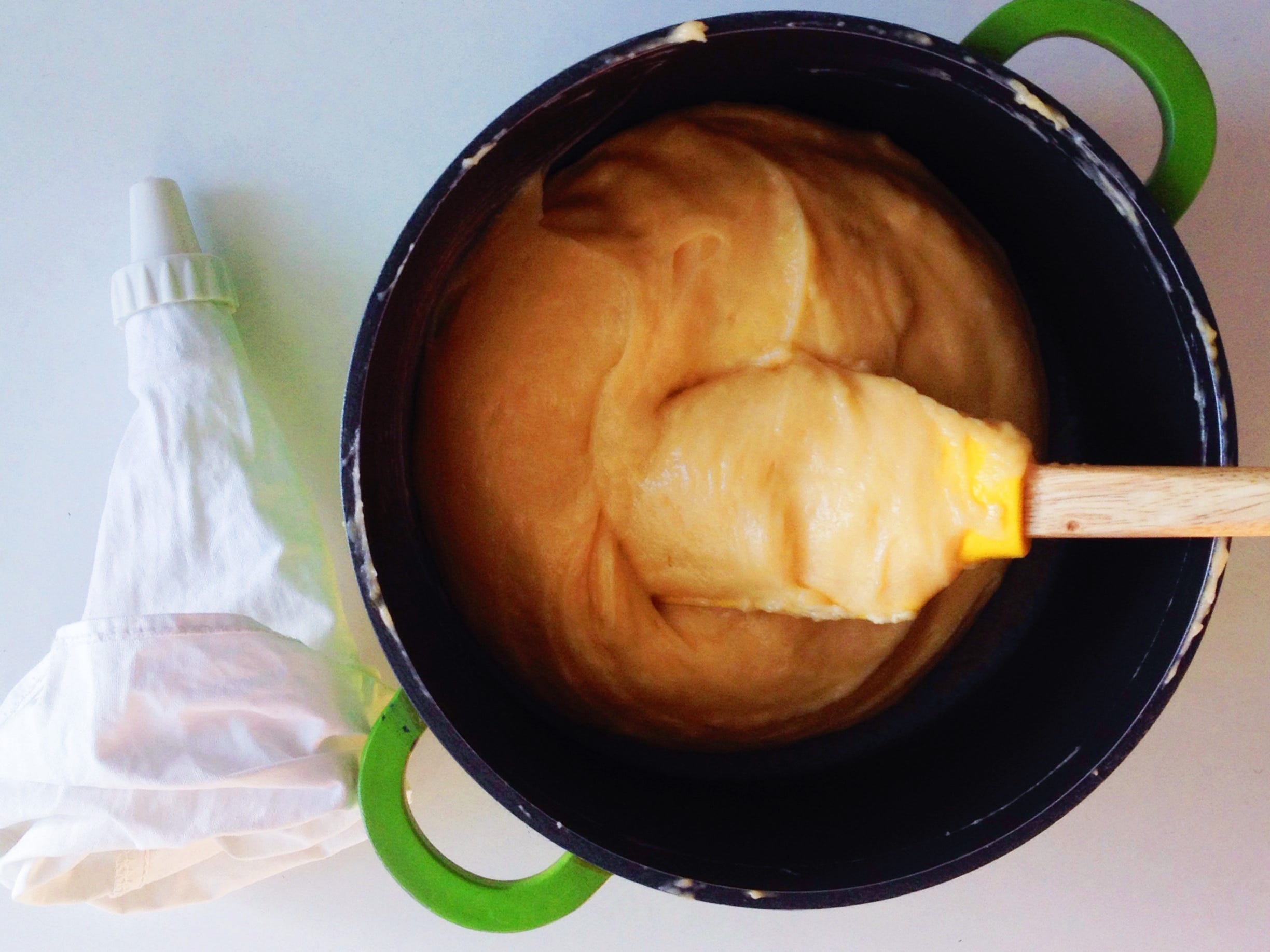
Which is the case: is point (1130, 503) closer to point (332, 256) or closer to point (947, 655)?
point (947, 655)

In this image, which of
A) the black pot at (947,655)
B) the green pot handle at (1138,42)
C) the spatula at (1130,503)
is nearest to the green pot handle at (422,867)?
the black pot at (947,655)

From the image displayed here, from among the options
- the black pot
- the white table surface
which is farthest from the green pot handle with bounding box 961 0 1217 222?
the white table surface

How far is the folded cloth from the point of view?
0.73 metres

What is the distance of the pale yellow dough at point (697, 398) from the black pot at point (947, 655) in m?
0.03

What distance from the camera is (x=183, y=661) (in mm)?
730

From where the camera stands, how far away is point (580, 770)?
2.47 feet

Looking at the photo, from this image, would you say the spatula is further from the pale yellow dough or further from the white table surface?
the white table surface

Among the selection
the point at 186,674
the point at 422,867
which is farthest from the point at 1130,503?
→ the point at 186,674

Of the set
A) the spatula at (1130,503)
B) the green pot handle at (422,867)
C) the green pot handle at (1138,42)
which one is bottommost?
the green pot handle at (422,867)

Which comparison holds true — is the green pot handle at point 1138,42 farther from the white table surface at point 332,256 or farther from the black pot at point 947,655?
the white table surface at point 332,256

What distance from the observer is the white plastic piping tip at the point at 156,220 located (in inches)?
30.2

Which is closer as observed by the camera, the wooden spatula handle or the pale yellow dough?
the wooden spatula handle

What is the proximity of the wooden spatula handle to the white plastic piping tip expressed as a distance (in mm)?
651

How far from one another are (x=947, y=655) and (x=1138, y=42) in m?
0.49
